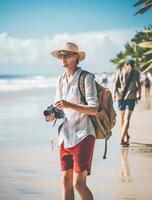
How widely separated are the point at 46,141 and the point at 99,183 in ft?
7.00

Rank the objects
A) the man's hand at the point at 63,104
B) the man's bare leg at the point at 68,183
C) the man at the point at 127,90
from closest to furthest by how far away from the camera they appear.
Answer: the man's hand at the point at 63,104
the man's bare leg at the point at 68,183
the man at the point at 127,90

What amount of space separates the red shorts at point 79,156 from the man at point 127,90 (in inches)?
128

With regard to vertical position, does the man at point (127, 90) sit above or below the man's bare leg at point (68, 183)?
above

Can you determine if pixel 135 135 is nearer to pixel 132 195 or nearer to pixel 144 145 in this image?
pixel 144 145

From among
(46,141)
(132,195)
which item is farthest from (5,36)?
(132,195)

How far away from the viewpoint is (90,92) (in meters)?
3.68

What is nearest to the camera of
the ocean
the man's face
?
the man's face

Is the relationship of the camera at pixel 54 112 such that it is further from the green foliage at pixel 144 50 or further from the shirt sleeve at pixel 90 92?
the green foliage at pixel 144 50

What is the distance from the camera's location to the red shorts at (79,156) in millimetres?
3697

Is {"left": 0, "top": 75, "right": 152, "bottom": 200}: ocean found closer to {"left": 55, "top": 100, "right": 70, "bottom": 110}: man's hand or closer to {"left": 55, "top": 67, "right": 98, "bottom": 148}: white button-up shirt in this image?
{"left": 55, "top": 67, "right": 98, "bottom": 148}: white button-up shirt

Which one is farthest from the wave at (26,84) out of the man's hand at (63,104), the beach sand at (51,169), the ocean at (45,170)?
the man's hand at (63,104)

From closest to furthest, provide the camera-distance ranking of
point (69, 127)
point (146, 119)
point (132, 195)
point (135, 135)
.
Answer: point (69, 127) → point (132, 195) → point (135, 135) → point (146, 119)

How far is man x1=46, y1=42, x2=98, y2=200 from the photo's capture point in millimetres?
3674

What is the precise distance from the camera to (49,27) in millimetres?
6617
